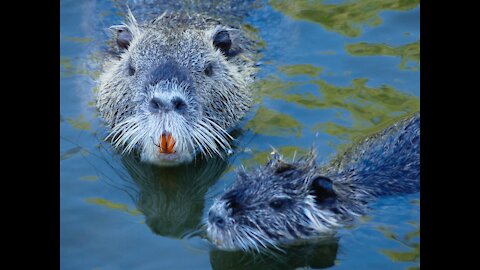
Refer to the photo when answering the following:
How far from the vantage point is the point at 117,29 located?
24.9ft

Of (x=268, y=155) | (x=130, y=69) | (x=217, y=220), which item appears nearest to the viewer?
(x=217, y=220)

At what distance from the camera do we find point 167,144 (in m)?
6.57

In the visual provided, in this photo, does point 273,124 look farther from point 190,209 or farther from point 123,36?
point 123,36

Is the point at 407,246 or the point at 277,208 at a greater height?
the point at 277,208

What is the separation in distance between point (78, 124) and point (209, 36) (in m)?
1.22

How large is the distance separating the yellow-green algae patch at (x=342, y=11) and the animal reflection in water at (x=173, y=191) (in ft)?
6.79

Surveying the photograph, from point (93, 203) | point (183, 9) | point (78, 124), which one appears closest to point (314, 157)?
point (93, 203)

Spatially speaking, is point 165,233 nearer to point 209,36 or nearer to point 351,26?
point 209,36

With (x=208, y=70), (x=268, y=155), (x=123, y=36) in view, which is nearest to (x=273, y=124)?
(x=268, y=155)

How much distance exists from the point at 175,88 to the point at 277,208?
1.28 metres

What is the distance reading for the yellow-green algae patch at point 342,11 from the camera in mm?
8344

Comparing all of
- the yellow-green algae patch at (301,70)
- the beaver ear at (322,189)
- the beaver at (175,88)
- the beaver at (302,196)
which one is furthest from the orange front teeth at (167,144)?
the yellow-green algae patch at (301,70)

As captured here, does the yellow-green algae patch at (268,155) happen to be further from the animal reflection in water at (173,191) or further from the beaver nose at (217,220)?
the beaver nose at (217,220)

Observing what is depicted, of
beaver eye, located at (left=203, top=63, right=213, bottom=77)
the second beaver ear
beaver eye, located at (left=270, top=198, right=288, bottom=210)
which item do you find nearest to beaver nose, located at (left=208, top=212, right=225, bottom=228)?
beaver eye, located at (left=270, top=198, right=288, bottom=210)
